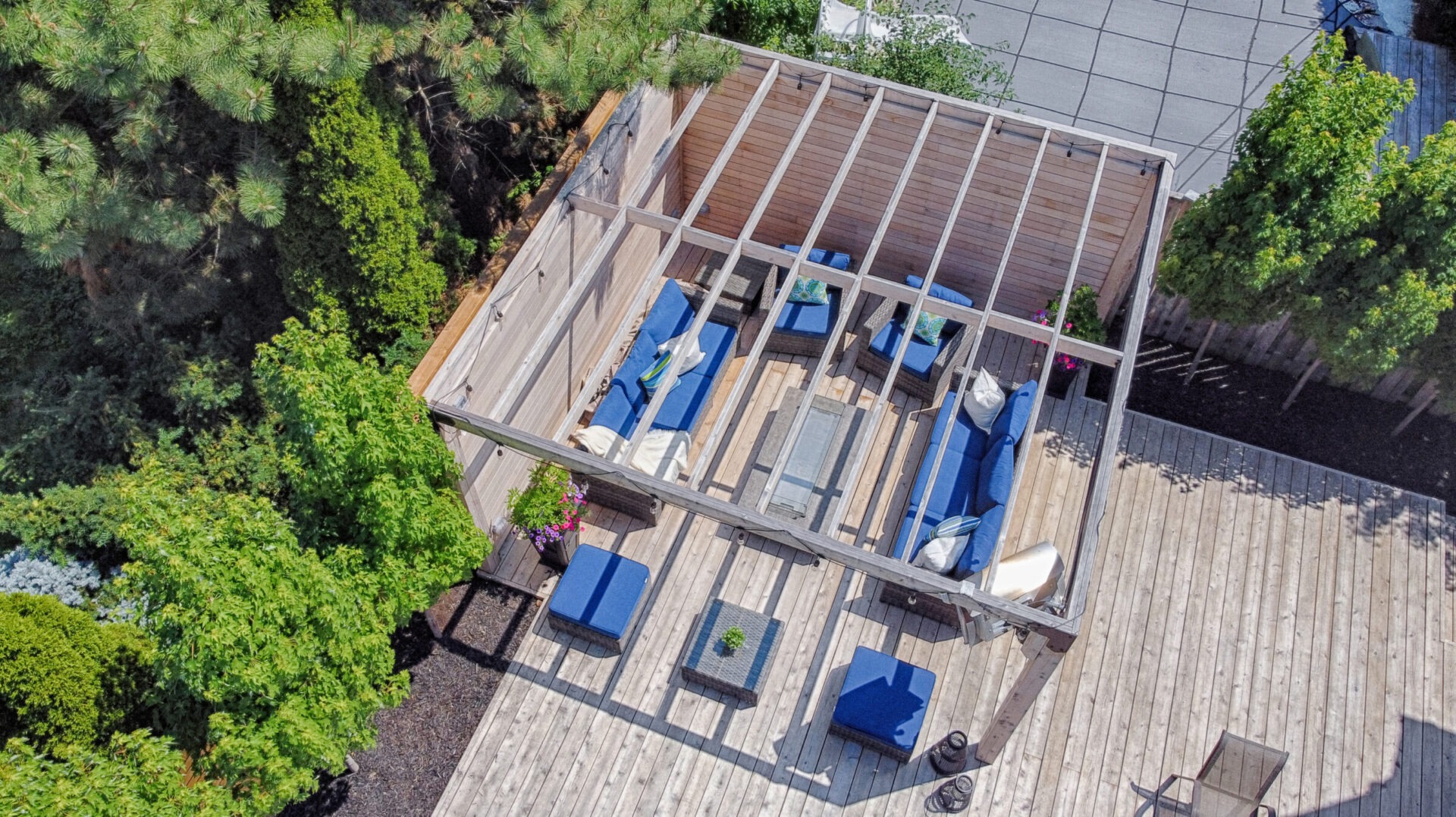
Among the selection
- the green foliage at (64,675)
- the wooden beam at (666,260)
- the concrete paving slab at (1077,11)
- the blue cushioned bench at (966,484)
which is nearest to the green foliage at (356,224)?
the wooden beam at (666,260)

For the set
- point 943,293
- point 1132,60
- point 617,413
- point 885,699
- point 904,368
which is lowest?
point 885,699

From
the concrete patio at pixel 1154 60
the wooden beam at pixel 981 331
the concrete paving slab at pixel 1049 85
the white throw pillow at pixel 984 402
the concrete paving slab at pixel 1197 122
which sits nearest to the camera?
the wooden beam at pixel 981 331

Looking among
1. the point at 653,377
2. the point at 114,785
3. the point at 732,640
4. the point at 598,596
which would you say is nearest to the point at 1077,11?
the point at 653,377

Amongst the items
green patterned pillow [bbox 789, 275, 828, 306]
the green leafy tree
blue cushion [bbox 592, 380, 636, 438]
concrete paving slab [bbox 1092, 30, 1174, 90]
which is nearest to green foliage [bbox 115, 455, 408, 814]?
blue cushion [bbox 592, 380, 636, 438]

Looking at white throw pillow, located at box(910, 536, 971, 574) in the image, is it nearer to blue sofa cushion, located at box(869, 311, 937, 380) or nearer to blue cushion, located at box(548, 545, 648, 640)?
blue sofa cushion, located at box(869, 311, 937, 380)

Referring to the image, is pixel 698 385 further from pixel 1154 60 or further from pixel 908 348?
pixel 1154 60

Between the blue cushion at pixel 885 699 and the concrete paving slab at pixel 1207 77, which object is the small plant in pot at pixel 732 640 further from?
the concrete paving slab at pixel 1207 77
